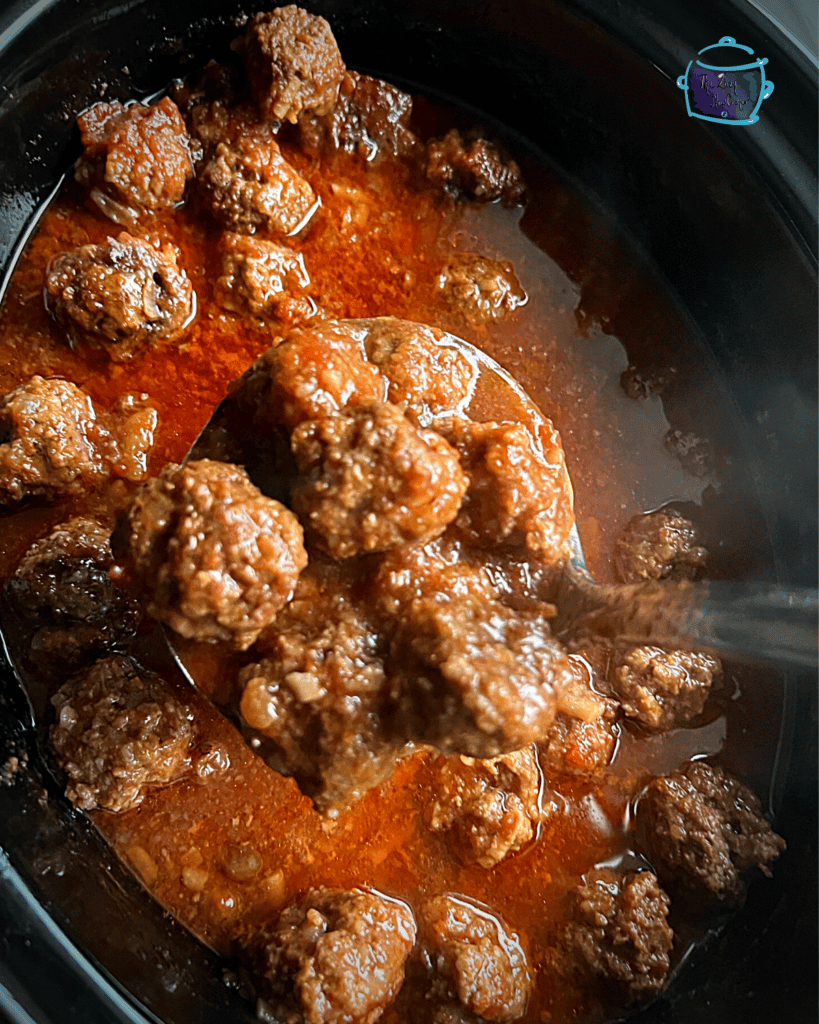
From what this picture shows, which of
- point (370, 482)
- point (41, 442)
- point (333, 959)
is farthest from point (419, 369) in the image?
point (333, 959)

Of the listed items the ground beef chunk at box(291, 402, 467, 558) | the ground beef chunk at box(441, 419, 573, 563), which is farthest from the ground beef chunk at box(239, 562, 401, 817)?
the ground beef chunk at box(441, 419, 573, 563)

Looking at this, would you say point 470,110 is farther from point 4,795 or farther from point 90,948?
point 90,948

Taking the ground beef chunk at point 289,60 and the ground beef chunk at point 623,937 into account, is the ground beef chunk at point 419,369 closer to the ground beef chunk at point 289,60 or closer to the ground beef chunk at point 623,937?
the ground beef chunk at point 289,60

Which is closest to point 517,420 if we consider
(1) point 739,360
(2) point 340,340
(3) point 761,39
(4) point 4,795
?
(2) point 340,340

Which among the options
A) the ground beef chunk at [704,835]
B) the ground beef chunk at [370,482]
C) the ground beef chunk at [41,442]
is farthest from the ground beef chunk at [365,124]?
the ground beef chunk at [704,835]

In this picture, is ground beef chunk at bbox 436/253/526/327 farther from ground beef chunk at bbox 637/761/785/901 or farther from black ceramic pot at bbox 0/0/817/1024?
ground beef chunk at bbox 637/761/785/901

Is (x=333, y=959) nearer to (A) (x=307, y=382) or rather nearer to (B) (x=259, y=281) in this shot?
(A) (x=307, y=382)

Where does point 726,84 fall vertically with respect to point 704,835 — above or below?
above
